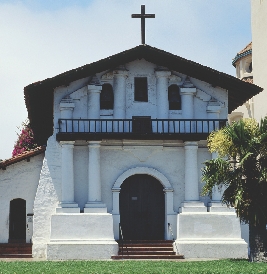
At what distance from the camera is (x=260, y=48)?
39.3m

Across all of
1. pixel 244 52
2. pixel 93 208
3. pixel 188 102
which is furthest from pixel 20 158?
pixel 244 52

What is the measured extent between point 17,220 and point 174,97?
29.4 feet

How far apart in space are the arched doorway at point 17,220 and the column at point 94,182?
452 centimetres

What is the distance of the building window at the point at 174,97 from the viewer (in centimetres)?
2933

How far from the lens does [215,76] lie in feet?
94.8

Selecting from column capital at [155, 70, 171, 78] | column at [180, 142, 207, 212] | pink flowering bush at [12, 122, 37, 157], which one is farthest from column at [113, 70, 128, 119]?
pink flowering bush at [12, 122, 37, 157]

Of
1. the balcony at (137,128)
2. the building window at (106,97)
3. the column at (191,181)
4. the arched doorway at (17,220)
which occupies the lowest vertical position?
the arched doorway at (17,220)

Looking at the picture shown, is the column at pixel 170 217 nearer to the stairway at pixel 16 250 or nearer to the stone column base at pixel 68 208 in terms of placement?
the stone column base at pixel 68 208

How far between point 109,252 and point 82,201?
8.18 ft

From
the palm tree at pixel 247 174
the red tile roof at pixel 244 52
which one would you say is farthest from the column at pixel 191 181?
the red tile roof at pixel 244 52

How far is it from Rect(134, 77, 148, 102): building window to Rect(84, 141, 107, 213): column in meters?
2.81

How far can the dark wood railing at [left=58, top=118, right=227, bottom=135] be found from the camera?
92.9 ft

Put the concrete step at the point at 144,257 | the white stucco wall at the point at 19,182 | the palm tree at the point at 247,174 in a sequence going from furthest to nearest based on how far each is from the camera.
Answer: the white stucco wall at the point at 19,182, the concrete step at the point at 144,257, the palm tree at the point at 247,174

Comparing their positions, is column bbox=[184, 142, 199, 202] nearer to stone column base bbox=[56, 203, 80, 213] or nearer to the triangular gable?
the triangular gable
